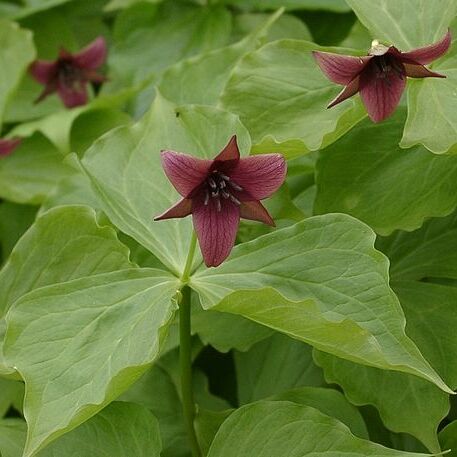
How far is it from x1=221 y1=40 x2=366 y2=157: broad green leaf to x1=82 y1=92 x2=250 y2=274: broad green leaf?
40 mm

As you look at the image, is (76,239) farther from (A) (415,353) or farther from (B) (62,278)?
(A) (415,353)

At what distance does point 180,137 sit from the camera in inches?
40.2

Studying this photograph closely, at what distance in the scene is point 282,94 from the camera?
100 cm

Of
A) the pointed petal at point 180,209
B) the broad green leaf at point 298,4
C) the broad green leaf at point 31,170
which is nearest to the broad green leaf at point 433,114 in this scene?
the pointed petal at point 180,209

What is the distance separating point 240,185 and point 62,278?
0.28 m

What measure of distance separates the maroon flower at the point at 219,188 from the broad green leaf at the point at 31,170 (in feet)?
2.35

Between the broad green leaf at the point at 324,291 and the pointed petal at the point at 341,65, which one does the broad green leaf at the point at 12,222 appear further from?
the pointed petal at the point at 341,65

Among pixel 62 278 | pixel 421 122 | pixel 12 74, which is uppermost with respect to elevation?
pixel 421 122

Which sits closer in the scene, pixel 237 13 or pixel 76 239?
pixel 76 239

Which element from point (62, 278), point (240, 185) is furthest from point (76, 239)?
point (240, 185)

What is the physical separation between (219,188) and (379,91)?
177mm

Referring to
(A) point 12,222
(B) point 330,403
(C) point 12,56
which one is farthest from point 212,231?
(C) point 12,56

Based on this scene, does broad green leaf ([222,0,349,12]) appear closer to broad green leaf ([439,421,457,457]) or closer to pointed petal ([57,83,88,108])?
pointed petal ([57,83,88,108])

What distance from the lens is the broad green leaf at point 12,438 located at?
941 millimetres
